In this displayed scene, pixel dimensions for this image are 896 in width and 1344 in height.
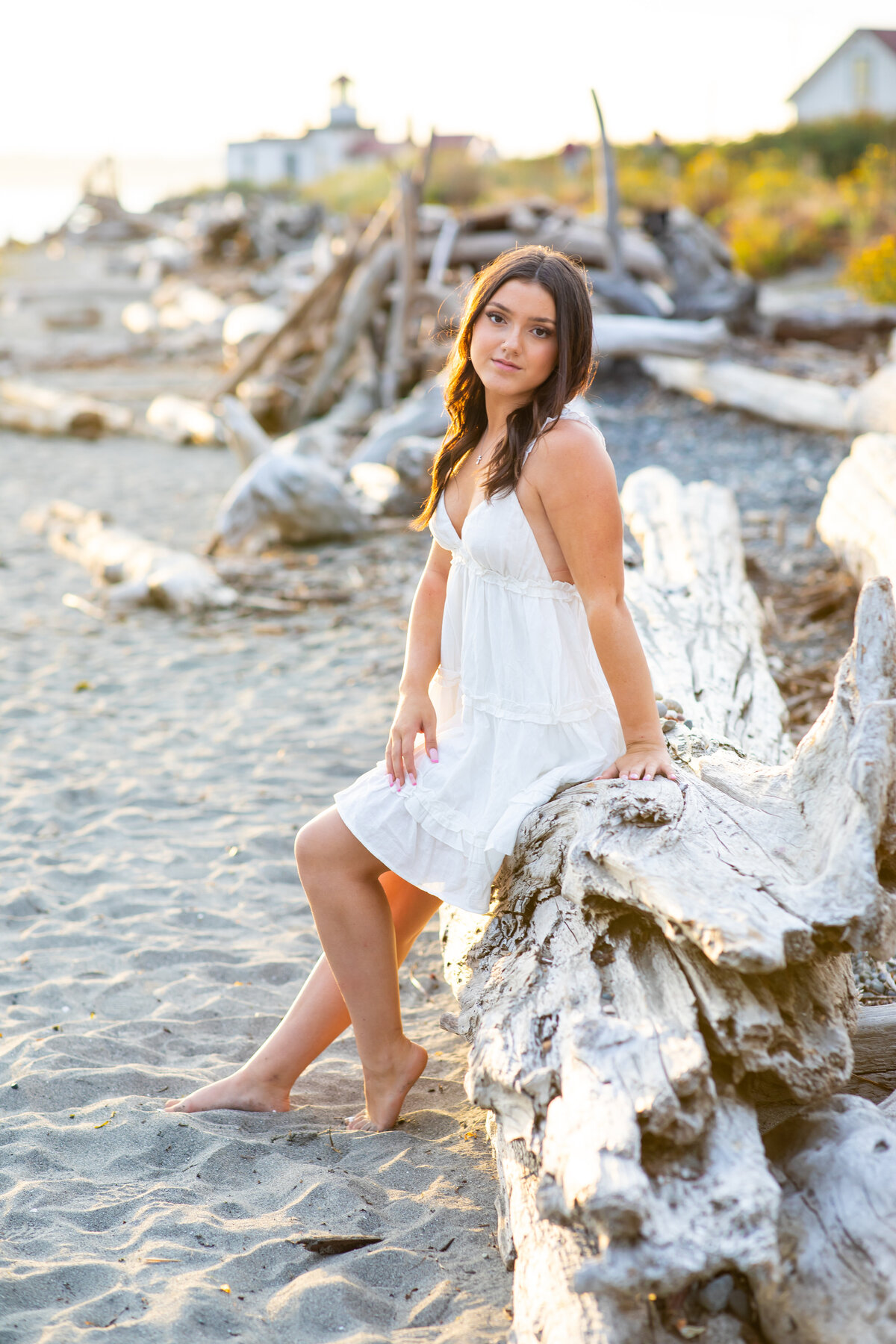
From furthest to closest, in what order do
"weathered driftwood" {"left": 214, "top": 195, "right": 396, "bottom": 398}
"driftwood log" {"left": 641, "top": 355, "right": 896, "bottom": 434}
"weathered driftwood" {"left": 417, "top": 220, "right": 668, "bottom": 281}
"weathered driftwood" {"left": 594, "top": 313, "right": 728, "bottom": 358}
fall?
"weathered driftwood" {"left": 417, "top": 220, "right": 668, "bottom": 281}
"weathered driftwood" {"left": 214, "top": 195, "right": 396, "bottom": 398}
"weathered driftwood" {"left": 594, "top": 313, "right": 728, "bottom": 358}
"driftwood log" {"left": 641, "top": 355, "right": 896, "bottom": 434}

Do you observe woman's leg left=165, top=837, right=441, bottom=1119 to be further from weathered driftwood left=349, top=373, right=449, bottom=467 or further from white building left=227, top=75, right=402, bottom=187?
white building left=227, top=75, right=402, bottom=187

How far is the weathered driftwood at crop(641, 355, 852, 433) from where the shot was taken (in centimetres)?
876

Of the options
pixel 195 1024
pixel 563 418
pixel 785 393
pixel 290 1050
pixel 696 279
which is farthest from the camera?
pixel 696 279

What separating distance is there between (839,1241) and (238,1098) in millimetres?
1537

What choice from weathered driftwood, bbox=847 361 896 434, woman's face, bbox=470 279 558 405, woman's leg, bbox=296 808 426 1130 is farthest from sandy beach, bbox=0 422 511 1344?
weathered driftwood, bbox=847 361 896 434

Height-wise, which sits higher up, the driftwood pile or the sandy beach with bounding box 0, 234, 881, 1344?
the driftwood pile

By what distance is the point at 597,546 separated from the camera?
2340mm

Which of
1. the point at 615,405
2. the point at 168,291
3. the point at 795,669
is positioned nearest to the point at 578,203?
the point at 168,291

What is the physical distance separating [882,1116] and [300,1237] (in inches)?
45.2

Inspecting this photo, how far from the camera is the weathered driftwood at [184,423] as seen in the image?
12617mm

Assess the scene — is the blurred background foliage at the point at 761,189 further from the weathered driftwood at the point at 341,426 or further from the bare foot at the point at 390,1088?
the bare foot at the point at 390,1088

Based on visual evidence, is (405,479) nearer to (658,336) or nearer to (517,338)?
(658,336)

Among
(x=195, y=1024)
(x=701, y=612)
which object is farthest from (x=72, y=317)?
(x=195, y=1024)

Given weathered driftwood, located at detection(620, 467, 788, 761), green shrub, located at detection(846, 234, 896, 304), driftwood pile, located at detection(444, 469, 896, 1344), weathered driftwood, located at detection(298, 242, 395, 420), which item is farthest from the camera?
green shrub, located at detection(846, 234, 896, 304)
